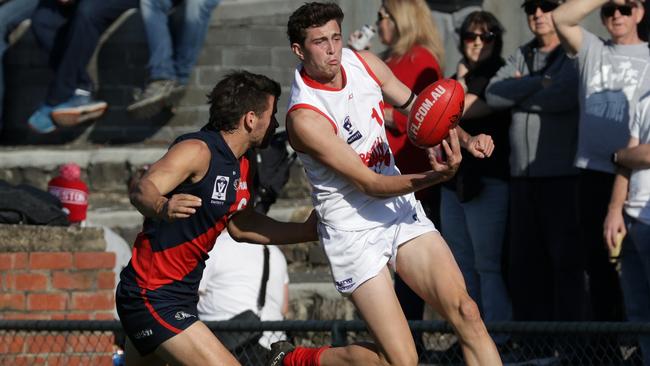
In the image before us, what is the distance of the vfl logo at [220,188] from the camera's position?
22.3 feet

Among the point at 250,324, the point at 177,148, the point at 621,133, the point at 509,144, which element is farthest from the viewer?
the point at 509,144

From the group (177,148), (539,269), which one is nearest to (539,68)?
(539,269)

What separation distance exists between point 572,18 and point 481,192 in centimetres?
124

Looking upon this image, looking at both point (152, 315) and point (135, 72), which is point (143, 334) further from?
point (135, 72)

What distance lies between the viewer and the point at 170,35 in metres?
11.1

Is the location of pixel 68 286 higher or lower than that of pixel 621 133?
lower

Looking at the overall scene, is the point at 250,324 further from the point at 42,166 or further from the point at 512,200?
the point at 42,166

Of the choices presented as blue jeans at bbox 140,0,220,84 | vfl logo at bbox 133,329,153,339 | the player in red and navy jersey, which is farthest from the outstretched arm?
blue jeans at bbox 140,0,220,84

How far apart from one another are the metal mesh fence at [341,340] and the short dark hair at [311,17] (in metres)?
1.67

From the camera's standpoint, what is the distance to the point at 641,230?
7828mm

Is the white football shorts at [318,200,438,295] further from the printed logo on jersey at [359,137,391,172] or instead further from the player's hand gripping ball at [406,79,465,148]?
the player's hand gripping ball at [406,79,465,148]

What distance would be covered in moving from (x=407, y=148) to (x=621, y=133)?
1.36m

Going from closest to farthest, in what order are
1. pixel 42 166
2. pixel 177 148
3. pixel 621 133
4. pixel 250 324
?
pixel 177 148
pixel 250 324
pixel 621 133
pixel 42 166

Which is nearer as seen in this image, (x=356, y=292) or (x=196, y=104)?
(x=356, y=292)
